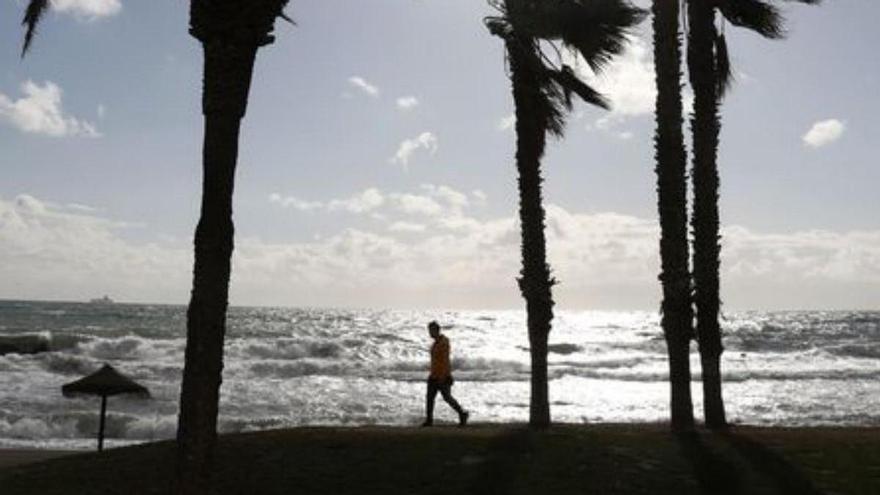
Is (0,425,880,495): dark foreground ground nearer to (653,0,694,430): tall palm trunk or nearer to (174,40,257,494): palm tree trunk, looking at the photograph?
(653,0,694,430): tall palm trunk

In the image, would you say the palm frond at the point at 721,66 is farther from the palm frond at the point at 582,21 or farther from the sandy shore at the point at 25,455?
the sandy shore at the point at 25,455

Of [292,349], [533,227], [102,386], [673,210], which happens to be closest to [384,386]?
[292,349]

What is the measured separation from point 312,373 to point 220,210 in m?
36.8

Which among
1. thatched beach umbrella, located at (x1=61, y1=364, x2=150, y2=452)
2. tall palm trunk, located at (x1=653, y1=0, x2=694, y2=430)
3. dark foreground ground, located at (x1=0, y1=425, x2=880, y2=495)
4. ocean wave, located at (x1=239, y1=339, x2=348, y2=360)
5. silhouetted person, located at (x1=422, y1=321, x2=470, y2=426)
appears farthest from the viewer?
Answer: ocean wave, located at (x1=239, y1=339, x2=348, y2=360)

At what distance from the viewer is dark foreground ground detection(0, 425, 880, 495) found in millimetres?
10008

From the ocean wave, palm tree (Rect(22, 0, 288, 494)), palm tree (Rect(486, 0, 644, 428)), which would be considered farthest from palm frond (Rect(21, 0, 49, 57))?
the ocean wave

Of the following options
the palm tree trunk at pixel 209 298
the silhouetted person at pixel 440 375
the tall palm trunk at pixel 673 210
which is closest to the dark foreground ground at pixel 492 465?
the tall palm trunk at pixel 673 210

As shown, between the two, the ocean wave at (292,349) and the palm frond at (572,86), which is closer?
the palm frond at (572,86)

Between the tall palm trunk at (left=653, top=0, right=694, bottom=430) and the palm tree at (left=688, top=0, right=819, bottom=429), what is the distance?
55 centimetres

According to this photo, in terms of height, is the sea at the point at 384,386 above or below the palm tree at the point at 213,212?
below

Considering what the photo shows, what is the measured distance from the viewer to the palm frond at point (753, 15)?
47.9 ft

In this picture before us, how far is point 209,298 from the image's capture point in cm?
786

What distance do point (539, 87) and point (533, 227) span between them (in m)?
2.02

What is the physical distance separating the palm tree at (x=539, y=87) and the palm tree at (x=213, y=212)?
6.20 m
